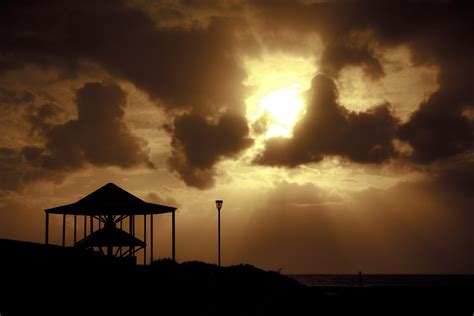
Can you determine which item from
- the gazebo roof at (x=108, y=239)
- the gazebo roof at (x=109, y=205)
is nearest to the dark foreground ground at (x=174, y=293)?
the gazebo roof at (x=108, y=239)

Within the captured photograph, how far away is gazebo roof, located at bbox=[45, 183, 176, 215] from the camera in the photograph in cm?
3534

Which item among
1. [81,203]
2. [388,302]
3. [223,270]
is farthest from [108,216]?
[388,302]

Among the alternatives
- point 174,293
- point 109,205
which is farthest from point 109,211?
point 174,293

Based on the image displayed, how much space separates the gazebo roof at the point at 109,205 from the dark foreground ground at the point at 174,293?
259 inches

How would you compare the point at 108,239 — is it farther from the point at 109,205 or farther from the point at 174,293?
the point at 174,293

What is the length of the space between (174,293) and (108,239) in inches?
473

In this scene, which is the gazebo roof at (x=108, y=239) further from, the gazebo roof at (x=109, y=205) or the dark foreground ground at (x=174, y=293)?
the dark foreground ground at (x=174, y=293)

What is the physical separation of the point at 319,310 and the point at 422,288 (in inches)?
367

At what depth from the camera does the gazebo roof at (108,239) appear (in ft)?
114

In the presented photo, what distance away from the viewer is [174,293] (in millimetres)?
24094

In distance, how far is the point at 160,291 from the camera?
77.8ft

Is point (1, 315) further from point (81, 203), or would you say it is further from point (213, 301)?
point (81, 203)

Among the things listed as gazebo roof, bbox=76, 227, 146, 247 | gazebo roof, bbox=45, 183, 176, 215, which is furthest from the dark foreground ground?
gazebo roof, bbox=45, 183, 176, 215

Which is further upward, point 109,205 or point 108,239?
point 109,205
